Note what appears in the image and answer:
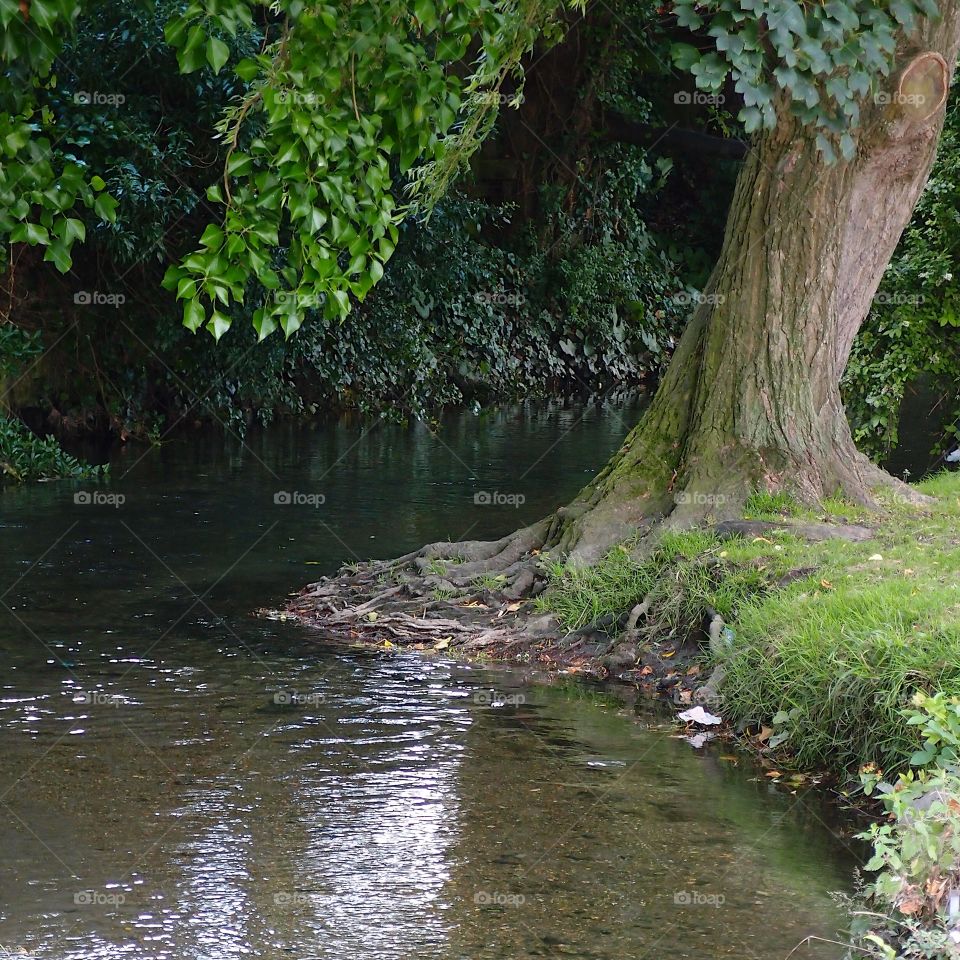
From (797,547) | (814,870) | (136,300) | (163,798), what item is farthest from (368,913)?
(136,300)

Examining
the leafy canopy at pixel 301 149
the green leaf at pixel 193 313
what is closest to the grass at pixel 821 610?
the leafy canopy at pixel 301 149

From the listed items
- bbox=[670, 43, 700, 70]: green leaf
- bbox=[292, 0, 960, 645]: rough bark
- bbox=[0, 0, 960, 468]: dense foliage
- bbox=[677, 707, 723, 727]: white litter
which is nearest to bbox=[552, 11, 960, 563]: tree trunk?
bbox=[292, 0, 960, 645]: rough bark

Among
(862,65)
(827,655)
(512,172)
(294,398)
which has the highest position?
(512,172)

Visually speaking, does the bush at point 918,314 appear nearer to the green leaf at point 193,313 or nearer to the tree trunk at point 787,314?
the tree trunk at point 787,314

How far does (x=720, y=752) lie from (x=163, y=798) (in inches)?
98.9

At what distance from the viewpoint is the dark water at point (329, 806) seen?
4312mm

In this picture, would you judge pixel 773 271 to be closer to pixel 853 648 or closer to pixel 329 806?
pixel 853 648

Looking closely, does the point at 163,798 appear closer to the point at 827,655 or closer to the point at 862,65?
the point at 827,655

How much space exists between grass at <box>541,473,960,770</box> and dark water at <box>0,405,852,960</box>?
42 centimetres

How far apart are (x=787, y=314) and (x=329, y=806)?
4537 millimetres

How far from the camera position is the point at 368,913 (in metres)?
4.39

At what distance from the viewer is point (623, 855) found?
16.2 ft

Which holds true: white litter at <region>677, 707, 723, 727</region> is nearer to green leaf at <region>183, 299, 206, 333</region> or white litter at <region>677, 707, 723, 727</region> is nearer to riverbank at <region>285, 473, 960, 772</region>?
riverbank at <region>285, 473, 960, 772</region>

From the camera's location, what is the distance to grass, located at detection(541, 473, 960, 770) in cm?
566
